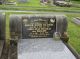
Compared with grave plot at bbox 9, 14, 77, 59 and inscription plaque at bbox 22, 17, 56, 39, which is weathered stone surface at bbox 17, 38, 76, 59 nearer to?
grave plot at bbox 9, 14, 77, 59

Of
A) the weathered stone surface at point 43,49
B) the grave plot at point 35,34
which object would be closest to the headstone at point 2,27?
the grave plot at point 35,34

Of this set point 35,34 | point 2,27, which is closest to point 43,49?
point 35,34

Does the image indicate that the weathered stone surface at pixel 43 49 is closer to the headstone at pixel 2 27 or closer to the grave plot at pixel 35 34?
the grave plot at pixel 35 34

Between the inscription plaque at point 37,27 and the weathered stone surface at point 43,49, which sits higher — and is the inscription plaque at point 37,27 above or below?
above

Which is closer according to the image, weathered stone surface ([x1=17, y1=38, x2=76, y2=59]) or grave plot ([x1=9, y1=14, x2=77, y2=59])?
weathered stone surface ([x1=17, y1=38, x2=76, y2=59])

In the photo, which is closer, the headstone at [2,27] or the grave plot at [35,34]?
the grave plot at [35,34]

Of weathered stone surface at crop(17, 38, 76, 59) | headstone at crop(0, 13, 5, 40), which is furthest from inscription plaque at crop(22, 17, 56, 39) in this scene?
headstone at crop(0, 13, 5, 40)

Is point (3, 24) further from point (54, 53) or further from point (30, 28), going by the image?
point (54, 53)

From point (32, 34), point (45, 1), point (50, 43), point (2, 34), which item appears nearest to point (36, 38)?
point (32, 34)

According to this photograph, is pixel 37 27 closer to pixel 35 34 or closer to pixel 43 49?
pixel 35 34

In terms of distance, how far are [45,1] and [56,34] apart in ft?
62.4

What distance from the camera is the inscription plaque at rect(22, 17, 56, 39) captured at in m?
8.65

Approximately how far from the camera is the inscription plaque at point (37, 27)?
28.4ft

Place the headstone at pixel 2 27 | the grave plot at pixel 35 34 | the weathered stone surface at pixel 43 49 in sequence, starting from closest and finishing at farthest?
the weathered stone surface at pixel 43 49
the grave plot at pixel 35 34
the headstone at pixel 2 27
